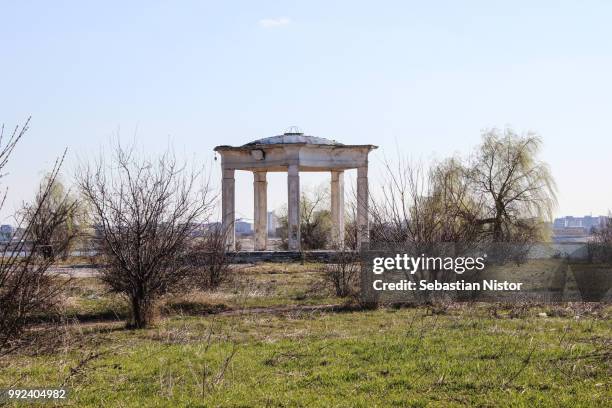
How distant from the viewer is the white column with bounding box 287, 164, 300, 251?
99.8 ft

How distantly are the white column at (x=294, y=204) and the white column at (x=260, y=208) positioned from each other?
113 inches

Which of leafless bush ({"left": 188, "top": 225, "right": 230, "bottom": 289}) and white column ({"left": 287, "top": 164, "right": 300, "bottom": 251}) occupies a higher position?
white column ({"left": 287, "top": 164, "right": 300, "bottom": 251})

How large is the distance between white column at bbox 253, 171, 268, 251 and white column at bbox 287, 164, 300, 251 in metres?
2.86

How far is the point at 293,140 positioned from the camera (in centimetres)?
3114

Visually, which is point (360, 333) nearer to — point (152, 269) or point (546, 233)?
point (152, 269)

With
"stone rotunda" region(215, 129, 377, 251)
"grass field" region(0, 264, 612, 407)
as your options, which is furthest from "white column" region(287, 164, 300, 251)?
"grass field" region(0, 264, 612, 407)

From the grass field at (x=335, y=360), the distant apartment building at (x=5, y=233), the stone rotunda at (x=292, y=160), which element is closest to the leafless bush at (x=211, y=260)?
the grass field at (x=335, y=360)

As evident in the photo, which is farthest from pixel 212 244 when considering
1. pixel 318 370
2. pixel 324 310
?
pixel 318 370

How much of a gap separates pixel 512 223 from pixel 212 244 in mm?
16046

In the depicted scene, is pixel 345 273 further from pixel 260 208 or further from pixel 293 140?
pixel 260 208

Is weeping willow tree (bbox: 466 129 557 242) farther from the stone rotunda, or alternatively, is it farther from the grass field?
the grass field

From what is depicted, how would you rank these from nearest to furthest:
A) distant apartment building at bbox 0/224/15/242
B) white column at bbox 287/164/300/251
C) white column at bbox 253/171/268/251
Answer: distant apartment building at bbox 0/224/15/242
white column at bbox 287/164/300/251
white column at bbox 253/171/268/251

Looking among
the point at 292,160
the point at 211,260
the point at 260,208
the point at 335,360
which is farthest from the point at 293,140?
the point at 335,360

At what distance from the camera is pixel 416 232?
15.8 meters
